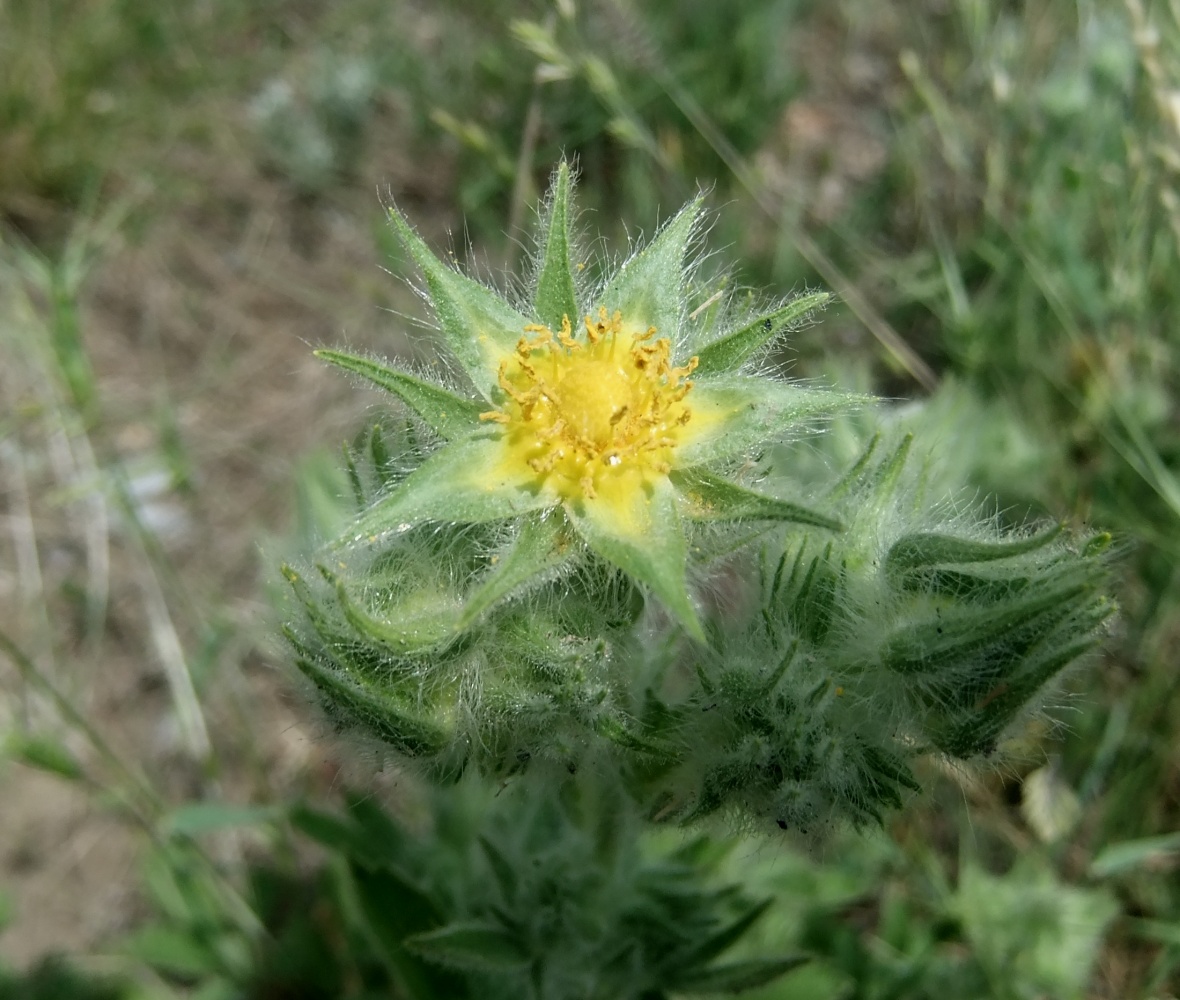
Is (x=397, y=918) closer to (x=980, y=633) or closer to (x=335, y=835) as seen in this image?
(x=335, y=835)

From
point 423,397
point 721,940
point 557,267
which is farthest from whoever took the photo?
point 721,940

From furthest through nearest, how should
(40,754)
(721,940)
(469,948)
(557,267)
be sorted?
1. (40,754)
2. (721,940)
3. (469,948)
4. (557,267)

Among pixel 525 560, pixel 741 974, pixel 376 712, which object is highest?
pixel 525 560

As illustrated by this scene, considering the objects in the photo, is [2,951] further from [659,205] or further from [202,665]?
[659,205]

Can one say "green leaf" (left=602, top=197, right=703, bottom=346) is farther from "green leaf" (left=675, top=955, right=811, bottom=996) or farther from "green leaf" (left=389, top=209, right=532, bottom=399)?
"green leaf" (left=675, top=955, right=811, bottom=996)

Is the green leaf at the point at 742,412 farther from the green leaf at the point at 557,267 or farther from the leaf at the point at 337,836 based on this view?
the leaf at the point at 337,836

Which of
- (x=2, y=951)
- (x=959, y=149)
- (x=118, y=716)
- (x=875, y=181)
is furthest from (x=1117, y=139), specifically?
(x=2, y=951)

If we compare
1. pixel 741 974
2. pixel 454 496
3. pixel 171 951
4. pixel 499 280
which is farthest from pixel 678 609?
pixel 499 280

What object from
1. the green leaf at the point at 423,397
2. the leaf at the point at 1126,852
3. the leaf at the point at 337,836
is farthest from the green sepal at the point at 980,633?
the leaf at the point at 337,836

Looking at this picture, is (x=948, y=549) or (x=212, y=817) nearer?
(x=948, y=549)

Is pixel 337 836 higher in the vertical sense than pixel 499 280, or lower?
lower
